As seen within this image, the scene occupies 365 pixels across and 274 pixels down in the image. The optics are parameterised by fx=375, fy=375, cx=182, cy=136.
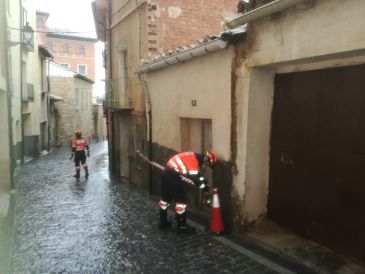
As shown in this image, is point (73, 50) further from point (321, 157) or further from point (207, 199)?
point (321, 157)

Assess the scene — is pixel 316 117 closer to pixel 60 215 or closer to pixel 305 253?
pixel 305 253

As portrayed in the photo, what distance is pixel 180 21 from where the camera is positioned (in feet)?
38.9

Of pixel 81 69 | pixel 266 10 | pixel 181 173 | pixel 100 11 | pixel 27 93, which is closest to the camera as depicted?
pixel 266 10

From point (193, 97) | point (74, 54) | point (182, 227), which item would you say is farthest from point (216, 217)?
point (74, 54)

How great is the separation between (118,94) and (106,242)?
832 cm

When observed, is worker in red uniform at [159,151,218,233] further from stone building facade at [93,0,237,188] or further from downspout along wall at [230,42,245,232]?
stone building facade at [93,0,237,188]

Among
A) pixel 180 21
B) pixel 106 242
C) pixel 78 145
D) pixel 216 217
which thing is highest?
pixel 180 21

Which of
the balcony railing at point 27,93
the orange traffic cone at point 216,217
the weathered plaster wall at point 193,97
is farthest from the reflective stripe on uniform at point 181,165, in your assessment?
the balcony railing at point 27,93

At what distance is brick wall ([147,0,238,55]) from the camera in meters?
11.5

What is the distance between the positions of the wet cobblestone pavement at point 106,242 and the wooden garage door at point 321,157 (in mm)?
1128

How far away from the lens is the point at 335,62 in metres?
5.23

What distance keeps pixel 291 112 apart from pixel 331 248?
217 cm

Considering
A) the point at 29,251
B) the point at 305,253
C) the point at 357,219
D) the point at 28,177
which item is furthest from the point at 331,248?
the point at 28,177

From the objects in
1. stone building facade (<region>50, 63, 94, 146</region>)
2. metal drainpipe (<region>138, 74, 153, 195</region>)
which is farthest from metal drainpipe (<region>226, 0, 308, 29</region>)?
stone building facade (<region>50, 63, 94, 146</region>)
